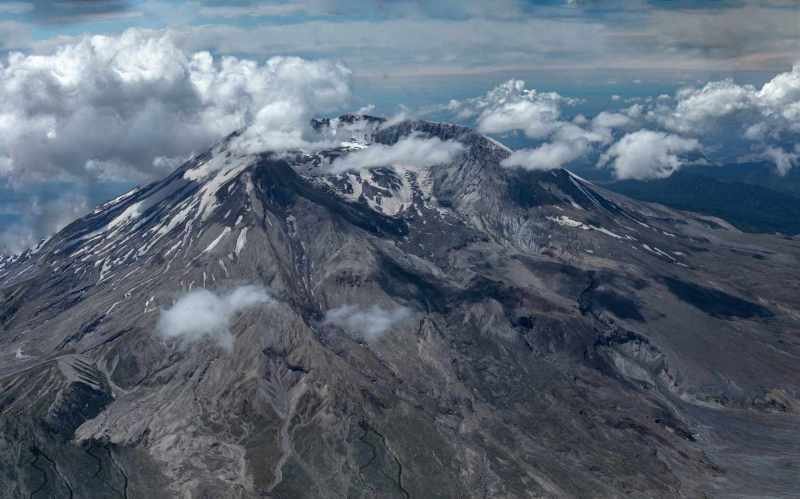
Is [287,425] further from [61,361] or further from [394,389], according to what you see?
[61,361]

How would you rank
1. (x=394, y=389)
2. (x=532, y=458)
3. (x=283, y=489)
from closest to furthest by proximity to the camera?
(x=283, y=489), (x=532, y=458), (x=394, y=389)

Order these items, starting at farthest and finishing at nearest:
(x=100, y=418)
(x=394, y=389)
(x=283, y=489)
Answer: (x=394, y=389)
(x=100, y=418)
(x=283, y=489)

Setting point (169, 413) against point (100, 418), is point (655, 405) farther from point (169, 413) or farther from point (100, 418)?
point (100, 418)

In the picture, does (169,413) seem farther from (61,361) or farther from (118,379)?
(61,361)

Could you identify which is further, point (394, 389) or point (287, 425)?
point (394, 389)

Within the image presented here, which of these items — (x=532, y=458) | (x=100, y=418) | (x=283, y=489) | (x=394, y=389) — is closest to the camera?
(x=283, y=489)

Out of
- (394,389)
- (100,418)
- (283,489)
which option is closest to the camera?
(283,489)

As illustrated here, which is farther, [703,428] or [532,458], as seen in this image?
[703,428]

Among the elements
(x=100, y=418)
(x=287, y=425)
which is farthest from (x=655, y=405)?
(x=100, y=418)

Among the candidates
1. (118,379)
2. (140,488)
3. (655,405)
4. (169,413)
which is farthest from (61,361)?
(655,405)
